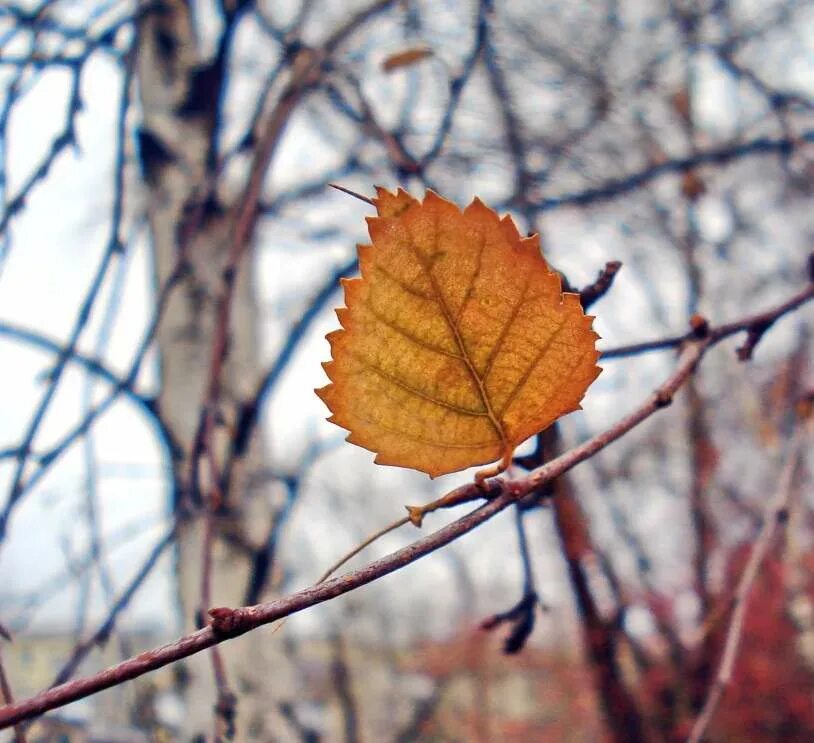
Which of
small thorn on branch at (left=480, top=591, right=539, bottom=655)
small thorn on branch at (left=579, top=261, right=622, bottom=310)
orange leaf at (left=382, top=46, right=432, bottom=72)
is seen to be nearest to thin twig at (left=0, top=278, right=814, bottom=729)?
small thorn on branch at (left=579, top=261, right=622, bottom=310)

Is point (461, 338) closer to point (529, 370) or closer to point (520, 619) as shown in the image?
point (529, 370)

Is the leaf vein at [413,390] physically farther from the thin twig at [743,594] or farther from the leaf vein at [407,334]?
the thin twig at [743,594]

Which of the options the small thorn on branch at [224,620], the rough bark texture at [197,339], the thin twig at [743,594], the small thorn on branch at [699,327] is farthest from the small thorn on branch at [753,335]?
the rough bark texture at [197,339]

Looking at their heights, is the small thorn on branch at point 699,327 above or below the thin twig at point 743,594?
above

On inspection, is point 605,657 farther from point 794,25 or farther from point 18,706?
point 794,25

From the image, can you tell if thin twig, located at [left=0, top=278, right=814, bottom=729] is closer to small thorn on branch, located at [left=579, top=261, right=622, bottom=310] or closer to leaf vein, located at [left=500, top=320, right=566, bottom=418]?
leaf vein, located at [left=500, top=320, right=566, bottom=418]

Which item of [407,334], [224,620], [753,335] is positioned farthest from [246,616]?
[753,335]

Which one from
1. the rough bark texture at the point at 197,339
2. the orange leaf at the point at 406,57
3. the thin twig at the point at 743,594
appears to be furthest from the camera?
the rough bark texture at the point at 197,339

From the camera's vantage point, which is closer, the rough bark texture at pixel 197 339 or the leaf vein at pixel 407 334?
the leaf vein at pixel 407 334
